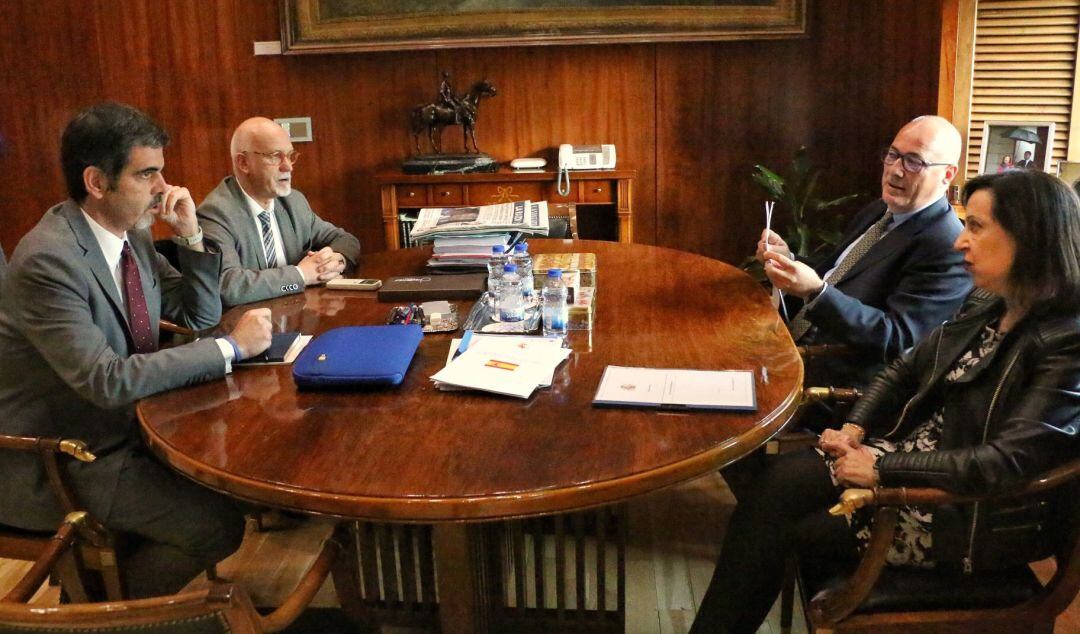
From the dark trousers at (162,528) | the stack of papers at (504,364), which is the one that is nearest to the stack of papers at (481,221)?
the stack of papers at (504,364)

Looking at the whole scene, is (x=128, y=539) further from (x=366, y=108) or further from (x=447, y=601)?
(x=366, y=108)

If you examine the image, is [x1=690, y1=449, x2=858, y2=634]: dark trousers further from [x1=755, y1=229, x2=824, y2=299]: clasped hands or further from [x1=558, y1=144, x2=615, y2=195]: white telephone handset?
[x1=558, y1=144, x2=615, y2=195]: white telephone handset

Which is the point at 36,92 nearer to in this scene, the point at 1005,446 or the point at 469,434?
the point at 469,434

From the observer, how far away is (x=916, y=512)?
60.2 inches

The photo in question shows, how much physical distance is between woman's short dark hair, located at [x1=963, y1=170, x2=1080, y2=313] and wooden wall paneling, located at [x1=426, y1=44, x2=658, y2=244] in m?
2.65

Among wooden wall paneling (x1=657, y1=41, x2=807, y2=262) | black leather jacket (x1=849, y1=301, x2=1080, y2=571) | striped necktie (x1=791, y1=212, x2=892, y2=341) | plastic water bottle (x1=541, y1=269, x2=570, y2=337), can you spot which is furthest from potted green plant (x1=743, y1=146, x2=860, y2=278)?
black leather jacket (x1=849, y1=301, x2=1080, y2=571)

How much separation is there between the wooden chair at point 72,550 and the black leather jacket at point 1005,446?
1.42 meters

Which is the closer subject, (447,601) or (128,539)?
(447,601)

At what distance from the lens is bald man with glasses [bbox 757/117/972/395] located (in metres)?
2.11

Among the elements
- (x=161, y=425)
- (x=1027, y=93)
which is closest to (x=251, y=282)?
(x=161, y=425)

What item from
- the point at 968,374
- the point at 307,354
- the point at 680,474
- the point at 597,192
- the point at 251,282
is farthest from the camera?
the point at 597,192

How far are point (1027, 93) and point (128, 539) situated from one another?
3169 mm

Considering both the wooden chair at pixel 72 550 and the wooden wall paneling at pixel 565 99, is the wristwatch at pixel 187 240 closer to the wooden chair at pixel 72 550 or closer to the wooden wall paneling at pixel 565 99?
the wooden chair at pixel 72 550

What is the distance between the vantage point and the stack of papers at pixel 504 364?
158 cm
